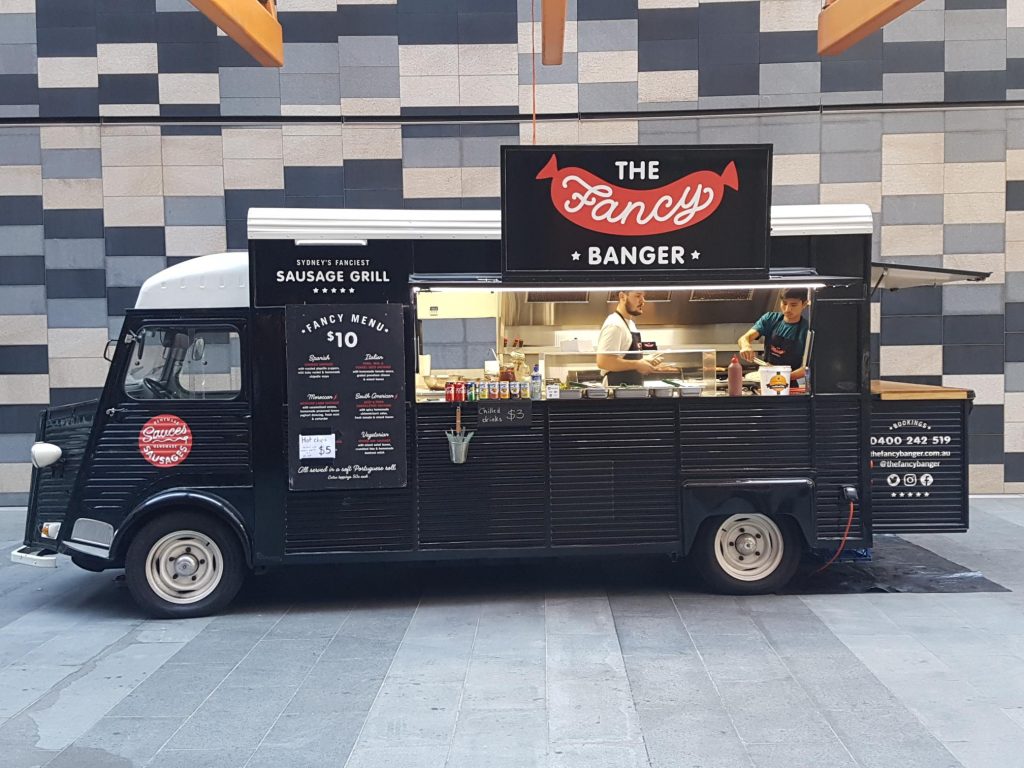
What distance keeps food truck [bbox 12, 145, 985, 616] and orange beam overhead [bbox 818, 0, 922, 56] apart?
6.59 ft

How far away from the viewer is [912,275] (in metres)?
7.91

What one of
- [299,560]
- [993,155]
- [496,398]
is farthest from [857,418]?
[993,155]

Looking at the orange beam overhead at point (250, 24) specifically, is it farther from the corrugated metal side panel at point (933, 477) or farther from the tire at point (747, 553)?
the corrugated metal side panel at point (933, 477)

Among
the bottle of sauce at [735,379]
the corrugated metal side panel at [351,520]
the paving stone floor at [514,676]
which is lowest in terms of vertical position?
the paving stone floor at [514,676]

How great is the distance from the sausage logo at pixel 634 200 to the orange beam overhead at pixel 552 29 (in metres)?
2.34

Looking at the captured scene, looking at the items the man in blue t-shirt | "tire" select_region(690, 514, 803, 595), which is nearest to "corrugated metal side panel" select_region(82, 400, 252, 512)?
"tire" select_region(690, 514, 803, 595)

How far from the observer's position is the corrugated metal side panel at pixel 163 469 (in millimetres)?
6555

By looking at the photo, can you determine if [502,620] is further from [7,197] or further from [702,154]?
[7,197]

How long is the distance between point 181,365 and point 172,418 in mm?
392

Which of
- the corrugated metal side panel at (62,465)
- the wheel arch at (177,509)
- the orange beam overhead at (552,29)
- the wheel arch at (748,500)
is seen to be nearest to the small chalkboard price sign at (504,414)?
the wheel arch at (748,500)

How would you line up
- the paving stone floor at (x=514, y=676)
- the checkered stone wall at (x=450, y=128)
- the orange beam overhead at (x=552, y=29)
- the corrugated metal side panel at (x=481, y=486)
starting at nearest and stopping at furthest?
the paving stone floor at (x=514, y=676) → the corrugated metal side panel at (x=481, y=486) → the orange beam overhead at (x=552, y=29) → the checkered stone wall at (x=450, y=128)

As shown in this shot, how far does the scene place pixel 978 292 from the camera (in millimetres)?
10961

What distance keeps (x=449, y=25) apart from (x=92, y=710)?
348 inches

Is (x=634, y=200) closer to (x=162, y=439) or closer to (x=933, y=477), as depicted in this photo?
(x=933, y=477)
